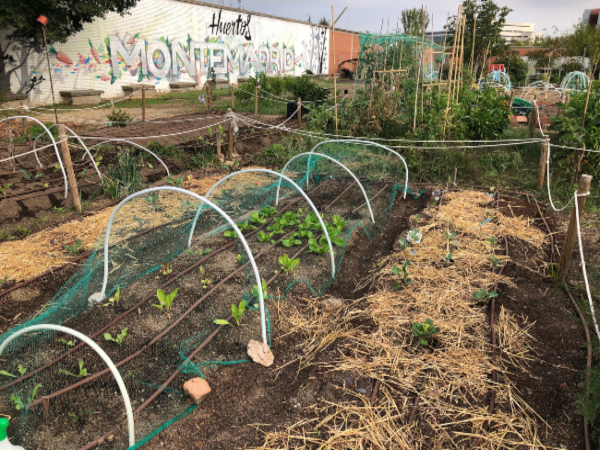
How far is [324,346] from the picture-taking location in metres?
3.08

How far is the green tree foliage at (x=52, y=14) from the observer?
11055mm

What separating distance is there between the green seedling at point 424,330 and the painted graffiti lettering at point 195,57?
14.8 metres

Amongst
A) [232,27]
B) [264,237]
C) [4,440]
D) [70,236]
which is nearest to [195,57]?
[232,27]

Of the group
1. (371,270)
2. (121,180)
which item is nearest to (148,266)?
(371,270)

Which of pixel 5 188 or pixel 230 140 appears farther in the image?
pixel 230 140

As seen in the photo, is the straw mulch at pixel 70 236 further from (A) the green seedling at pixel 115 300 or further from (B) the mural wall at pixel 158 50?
(B) the mural wall at pixel 158 50

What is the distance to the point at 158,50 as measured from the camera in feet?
56.2

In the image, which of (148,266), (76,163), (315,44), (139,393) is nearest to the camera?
(139,393)

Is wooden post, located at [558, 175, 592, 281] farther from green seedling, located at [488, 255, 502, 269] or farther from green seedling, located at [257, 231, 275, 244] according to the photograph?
green seedling, located at [257, 231, 275, 244]

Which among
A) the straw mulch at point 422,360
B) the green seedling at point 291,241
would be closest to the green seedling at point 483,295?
the straw mulch at point 422,360

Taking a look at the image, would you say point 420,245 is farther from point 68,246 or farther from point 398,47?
point 398,47

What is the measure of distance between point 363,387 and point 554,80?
2360 centimetres

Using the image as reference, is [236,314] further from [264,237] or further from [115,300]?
[264,237]

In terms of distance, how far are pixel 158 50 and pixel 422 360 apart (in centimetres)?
1784
